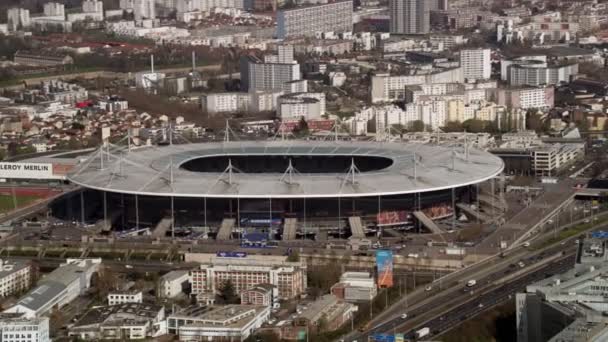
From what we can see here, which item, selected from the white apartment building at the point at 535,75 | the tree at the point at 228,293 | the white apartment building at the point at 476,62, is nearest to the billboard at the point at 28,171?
the tree at the point at 228,293

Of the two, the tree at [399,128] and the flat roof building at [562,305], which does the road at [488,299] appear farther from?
the tree at [399,128]

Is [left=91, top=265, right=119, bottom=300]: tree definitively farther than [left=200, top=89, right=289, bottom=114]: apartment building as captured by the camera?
No

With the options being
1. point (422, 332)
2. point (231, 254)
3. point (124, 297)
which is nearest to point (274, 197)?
point (231, 254)

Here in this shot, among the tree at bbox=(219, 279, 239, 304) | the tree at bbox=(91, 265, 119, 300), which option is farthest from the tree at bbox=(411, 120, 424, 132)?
the tree at bbox=(219, 279, 239, 304)

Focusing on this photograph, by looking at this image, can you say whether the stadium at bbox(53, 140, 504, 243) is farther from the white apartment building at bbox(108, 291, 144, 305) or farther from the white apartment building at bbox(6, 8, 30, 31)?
the white apartment building at bbox(6, 8, 30, 31)

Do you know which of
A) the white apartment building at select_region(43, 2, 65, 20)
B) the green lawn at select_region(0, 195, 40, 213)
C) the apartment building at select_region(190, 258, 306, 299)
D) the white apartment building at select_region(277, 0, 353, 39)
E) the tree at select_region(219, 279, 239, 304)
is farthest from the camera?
the white apartment building at select_region(43, 2, 65, 20)
